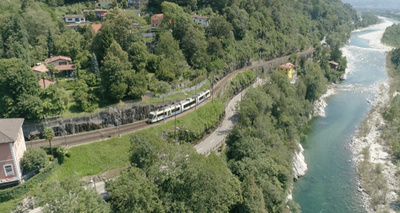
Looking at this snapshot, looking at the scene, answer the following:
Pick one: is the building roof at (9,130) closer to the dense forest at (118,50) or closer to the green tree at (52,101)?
the dense forest at (118,50)

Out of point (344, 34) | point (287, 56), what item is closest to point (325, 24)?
point (344, 34)

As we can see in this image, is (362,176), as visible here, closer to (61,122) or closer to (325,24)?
(61,122)

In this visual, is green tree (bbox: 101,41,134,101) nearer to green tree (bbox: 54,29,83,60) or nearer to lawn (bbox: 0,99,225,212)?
lawn (bbox: 0,99,225,212)

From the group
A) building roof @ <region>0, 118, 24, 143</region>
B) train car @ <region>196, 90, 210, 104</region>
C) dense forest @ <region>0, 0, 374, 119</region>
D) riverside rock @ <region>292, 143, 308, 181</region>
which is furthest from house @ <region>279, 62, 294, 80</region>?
building roof @ <region>0, 118, 24, 143</region>

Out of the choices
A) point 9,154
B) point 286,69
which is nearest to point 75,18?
point 9,154

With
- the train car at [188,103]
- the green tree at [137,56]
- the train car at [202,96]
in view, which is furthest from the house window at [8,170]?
the train car at [202,96]
